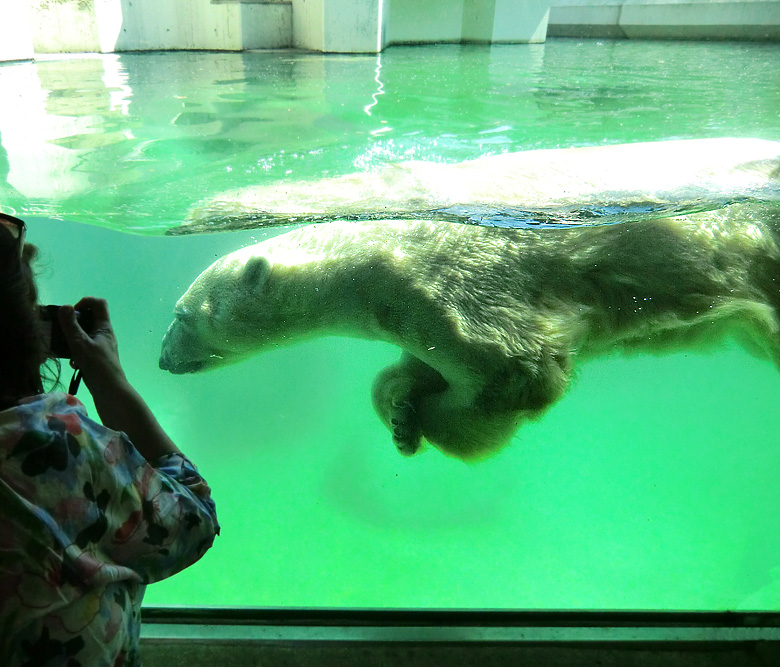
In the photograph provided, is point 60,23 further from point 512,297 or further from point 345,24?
point 512,297

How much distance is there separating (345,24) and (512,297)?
6164 millimetres

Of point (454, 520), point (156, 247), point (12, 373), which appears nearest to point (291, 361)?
point (156, 247)

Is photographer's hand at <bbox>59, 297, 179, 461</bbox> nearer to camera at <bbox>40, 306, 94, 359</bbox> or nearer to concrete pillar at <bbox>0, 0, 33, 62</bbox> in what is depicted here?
camera at <bbox>40, 306, 94, 359</bbox>

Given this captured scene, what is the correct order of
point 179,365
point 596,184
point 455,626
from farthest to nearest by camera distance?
point 179,365, point 596,184, point 455,626

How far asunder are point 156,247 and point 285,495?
9.87 feet

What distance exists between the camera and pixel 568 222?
A: 2.89 m

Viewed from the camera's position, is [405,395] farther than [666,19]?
No

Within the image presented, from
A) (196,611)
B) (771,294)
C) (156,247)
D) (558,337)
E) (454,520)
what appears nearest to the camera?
(196,611)

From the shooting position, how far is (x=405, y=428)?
287cm

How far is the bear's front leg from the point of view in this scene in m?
2.87

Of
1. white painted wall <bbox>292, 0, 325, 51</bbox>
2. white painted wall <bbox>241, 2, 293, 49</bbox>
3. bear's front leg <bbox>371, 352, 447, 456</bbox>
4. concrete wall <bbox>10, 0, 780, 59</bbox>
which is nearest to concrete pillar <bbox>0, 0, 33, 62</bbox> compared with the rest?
concrete wall <bbox>10, 0, 780, 59</bbox>

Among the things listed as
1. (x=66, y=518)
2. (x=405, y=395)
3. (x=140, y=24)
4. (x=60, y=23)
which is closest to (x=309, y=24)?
(x=140, y=24)

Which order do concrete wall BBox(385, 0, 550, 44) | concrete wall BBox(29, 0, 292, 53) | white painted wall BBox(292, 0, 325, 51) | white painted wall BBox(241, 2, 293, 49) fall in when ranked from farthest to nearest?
white painted wall BBox(241, 2, 293, 49)
white painted wall BBox(292, 0, 325, 51)
concrete wall BBox(29, 0, 292, 53)
concrete wall BBox(385, 0, 550, 44)

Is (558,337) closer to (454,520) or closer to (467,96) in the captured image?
(467,96)
